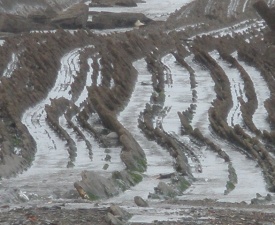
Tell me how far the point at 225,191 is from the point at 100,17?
3205 cm

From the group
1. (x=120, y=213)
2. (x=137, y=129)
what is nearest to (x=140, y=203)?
(x=120, y=213)

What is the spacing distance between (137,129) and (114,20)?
26116mm

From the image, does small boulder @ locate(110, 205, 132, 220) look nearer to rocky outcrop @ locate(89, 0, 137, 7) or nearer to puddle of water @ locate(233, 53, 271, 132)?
puddle of water @ locate(233, 53, 271, 132)

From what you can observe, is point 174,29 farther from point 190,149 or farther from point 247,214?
point 247,214

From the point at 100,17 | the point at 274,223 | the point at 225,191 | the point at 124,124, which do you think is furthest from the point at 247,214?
the point at 100,17

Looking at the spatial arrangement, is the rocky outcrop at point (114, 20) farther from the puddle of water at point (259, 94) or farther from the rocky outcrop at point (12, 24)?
the puddle of water at point (259, 94)

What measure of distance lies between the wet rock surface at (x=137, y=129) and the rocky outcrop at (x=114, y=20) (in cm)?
692

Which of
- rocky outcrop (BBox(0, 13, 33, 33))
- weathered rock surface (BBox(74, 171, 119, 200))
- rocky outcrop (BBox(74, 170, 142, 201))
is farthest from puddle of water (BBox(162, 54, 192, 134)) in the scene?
rocky outcrop (BBox(0, 13, 33, 33))

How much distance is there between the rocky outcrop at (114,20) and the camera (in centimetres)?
4472

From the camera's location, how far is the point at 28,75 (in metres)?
24.7

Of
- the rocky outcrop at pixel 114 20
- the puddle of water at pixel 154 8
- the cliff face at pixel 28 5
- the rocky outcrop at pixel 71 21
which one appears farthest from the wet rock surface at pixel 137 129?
the puddle of water at pixel 154 8

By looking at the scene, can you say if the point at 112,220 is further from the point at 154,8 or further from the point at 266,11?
the point at 154,8

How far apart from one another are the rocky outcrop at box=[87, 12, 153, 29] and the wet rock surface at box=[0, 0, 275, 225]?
22.7 ft

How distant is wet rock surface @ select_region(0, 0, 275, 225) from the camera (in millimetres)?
11477
